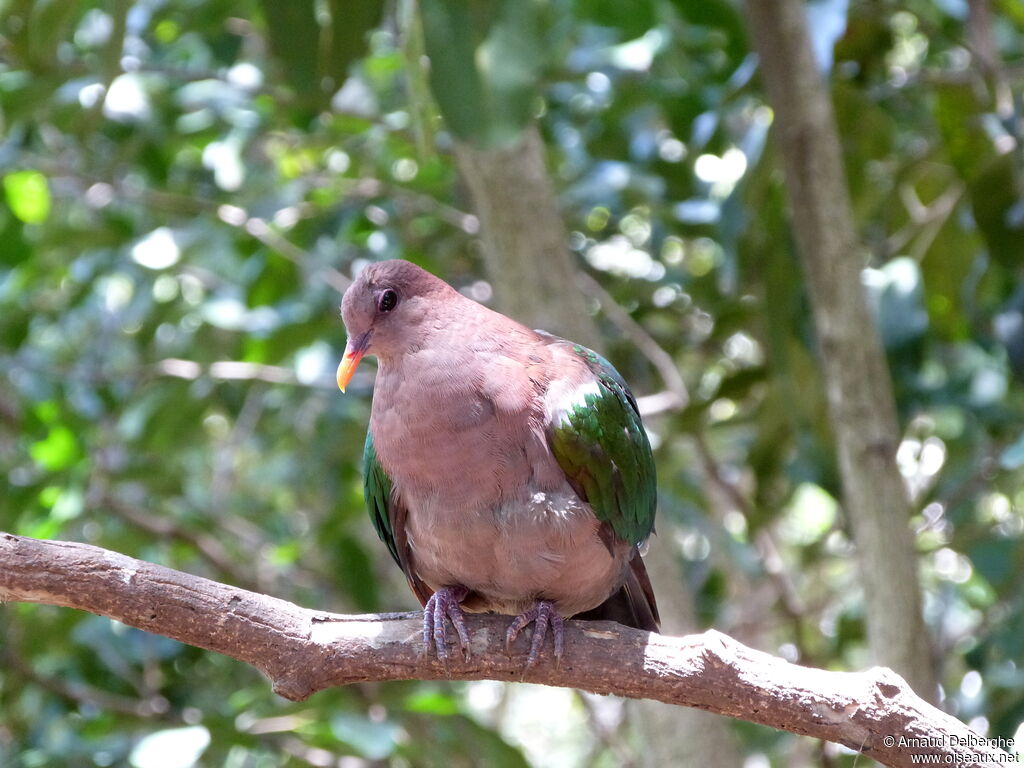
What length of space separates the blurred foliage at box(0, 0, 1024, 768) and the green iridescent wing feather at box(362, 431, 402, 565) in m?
0.78

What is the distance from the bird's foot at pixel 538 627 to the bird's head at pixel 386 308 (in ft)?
2.39

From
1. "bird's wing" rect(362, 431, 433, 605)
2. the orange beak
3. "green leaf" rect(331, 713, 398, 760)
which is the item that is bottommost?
"green leaf" rect(331, 713, 398, 760)

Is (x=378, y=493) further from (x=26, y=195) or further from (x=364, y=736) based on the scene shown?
(x=26, y=195)

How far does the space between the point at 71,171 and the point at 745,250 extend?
98.3 inches

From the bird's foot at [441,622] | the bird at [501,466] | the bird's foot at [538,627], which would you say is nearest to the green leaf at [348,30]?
the bird at [501,466]

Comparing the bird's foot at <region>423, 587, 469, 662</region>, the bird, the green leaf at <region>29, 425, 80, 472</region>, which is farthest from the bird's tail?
the green leaf at <region>29, 425, 80, 472</region>

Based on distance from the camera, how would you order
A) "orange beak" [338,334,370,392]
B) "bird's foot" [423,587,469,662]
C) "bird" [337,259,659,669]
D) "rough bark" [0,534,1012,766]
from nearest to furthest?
"rough bark" [0,534,1012,766], "bird's foot" [423,587,469,662], "bird" [337,259,659,669], "orange beak" [338,334,370,392]

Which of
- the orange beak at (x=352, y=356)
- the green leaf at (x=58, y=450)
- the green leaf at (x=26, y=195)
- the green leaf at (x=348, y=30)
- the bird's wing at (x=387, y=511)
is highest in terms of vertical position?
the green leaf at (x=348, y=30)

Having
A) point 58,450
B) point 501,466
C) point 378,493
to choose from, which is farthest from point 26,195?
point 501,466

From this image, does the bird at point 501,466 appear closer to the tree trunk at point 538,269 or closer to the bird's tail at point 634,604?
the bird's tail at point 634,604

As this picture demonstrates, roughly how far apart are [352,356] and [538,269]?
69 centimetres

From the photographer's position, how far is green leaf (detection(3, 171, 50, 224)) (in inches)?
178

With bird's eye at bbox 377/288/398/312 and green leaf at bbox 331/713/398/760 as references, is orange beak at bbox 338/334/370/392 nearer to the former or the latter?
bird's eye at bbox 377/288/398/312

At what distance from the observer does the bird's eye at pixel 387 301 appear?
2791 mm
